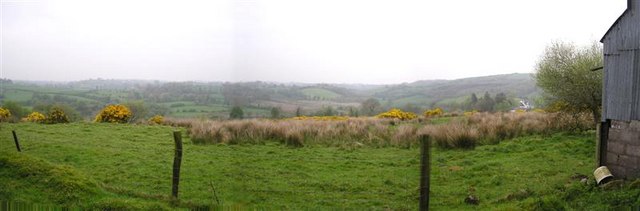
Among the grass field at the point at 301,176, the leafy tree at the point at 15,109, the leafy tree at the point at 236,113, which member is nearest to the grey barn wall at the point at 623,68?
the grass field at the point at 301,176

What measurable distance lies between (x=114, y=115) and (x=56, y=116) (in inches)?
114

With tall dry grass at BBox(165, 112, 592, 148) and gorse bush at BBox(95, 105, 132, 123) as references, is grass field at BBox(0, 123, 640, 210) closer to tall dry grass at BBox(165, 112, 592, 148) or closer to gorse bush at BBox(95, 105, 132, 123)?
tall dry grass at BBox(165, 112, 592, 148)

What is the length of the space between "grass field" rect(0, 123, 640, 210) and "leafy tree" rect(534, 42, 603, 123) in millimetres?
1779

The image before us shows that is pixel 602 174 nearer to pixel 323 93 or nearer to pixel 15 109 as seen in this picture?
pixel 15 109

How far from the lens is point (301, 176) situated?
1178cm

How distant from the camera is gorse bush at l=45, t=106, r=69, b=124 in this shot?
77.2 ft

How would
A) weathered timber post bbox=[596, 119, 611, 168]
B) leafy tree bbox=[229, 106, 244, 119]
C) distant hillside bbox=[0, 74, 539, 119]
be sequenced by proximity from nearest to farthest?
weathered timber post bbox=[596, 119, 611, 168], leafy tree bbox=[229, 106, 244, 119], distant hillside bbox=[0, 74, 539, 119]

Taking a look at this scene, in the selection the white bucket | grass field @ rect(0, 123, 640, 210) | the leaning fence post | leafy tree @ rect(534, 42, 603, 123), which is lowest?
grass field @ rect(0, 123, 640, 210)

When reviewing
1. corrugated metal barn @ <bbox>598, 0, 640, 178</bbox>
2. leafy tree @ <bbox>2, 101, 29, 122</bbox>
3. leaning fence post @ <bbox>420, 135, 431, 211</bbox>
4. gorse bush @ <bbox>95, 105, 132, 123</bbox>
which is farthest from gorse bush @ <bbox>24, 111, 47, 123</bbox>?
corrugated metal barn @ <bbox>598, 0, 640, 178</bbox>

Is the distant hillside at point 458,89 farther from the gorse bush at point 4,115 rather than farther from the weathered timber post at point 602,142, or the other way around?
the weathered timber post at point 602,142

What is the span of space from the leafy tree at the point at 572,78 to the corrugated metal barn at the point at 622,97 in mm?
7843

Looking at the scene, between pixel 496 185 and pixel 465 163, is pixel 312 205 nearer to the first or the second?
pixel 496 185

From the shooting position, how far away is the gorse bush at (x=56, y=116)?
77.2 feet

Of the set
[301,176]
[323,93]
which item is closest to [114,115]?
[301,176]
